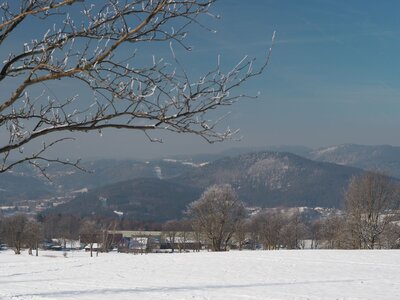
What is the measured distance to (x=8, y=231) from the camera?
88.1m

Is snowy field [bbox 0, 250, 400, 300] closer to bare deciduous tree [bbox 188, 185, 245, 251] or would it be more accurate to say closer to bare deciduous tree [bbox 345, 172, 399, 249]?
bare deciduous tree [bbox 345, 172, 399, 249]

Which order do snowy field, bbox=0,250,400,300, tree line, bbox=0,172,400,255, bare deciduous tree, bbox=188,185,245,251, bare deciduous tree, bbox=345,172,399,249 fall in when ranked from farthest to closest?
1. bare deciduous tree, bbox=188,185,245,251
2. tree line, bbox=0,172,400,255
3. bare deciduous tree, bbox=345,172,399,249
4. snowy field, bbox=0,250,400,300

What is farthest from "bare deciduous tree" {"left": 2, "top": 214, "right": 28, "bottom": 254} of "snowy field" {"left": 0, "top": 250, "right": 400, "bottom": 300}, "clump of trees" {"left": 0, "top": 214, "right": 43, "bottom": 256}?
"snowy field" {"left": 0, "top": 250, "right": 400, "bottom": 300}

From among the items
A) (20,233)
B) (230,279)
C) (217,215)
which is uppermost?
(217,215)

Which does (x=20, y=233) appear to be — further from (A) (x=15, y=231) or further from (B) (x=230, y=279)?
(B) (x=230, y=279)

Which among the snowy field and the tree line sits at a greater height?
the tree line

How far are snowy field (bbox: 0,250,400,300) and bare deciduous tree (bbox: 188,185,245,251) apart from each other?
2070 cm

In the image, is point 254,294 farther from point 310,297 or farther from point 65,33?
point 65,33

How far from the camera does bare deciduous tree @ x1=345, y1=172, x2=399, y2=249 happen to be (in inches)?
1800

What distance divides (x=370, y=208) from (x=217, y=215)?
620 inches

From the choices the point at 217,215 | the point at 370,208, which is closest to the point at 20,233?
the point at 217,215

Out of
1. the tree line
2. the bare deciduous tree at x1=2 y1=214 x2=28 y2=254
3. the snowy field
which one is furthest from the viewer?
the bare deciduous tree at x1=2 y1=214 x2=28 y2=254

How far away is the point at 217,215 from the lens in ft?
183

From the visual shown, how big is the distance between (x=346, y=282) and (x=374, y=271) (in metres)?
5.04
